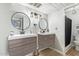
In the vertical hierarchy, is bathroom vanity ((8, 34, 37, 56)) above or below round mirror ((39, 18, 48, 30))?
below

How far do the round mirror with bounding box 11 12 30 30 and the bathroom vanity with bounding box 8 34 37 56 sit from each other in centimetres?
14

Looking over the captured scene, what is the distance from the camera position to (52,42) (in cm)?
132

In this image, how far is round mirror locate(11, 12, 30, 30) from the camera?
3.89 feet

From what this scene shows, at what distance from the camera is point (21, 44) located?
1211mm

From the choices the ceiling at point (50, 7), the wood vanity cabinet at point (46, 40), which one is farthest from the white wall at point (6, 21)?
the wood vanity cabinet at point (46, 40)

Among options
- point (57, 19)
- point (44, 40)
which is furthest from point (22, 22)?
point (57, 19)

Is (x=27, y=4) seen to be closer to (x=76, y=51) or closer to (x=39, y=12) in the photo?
(x=39, y=12)

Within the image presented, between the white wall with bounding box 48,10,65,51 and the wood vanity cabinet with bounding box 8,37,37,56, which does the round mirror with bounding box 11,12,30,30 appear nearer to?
the wood vanity cabinet with bounding box 8,37,37,56

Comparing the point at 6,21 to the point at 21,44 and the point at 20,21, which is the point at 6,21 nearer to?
the point at 20,21

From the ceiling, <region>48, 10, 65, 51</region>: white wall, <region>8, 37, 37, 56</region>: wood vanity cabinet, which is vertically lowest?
<region>8, 37, 37, 56</region>: wood vanity cabinet

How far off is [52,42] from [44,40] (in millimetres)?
138

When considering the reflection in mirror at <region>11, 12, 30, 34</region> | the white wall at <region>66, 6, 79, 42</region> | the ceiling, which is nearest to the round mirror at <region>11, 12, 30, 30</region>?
the reflection in mirror at <region>11, 12, 30, 34</region>

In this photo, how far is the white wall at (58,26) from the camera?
4.18 ft

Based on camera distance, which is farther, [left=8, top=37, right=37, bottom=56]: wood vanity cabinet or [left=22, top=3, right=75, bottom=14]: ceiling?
[left=22, top=3, right=75, bottom=14]: ceiling
